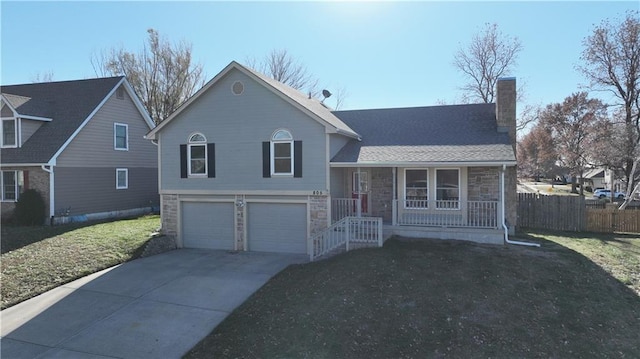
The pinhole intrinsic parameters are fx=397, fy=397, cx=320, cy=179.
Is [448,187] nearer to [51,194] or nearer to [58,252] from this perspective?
[58,252]

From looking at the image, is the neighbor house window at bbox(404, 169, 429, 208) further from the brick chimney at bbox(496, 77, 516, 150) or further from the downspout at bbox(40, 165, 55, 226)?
the downspout at bbox(40, 165, 55, 226)

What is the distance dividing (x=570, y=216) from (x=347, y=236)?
36.9 feet

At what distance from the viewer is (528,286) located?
905cm

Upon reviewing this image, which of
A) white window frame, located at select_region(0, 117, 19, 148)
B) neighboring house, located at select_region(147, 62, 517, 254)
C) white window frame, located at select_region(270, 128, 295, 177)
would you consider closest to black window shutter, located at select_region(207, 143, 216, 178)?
neighboring house, located at select_region(147, 62, 517, 254)

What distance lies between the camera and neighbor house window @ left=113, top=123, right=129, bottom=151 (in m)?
20.6

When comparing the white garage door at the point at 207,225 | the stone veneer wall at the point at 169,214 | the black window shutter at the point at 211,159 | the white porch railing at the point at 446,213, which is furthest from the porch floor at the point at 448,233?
the stone veneer wall at the point at 169,214

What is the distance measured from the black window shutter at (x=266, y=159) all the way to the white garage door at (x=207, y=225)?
1.95 m

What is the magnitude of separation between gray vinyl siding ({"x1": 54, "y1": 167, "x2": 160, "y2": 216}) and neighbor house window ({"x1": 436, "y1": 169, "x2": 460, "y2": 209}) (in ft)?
52.4

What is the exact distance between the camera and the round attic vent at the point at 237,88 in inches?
554

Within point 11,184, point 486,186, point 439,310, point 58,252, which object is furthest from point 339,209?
point 11,184

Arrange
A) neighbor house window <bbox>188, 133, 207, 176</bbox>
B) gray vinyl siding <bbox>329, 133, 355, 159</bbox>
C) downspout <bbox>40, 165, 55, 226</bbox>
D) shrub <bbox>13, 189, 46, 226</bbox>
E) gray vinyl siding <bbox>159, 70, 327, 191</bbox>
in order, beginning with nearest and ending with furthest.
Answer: gray vinyl siding <bbox>159, 70, 327, 191</bbox>
gray vinyl siding <bbox>329, 133, 355, 159</bbox>
neighbor house window <bbox>188, 133, 207, 176</bbox>
shrub <bbox>13, 189, 46, 226</bbox>
downspout <bbox>40, 165, 55, 226</bbox>

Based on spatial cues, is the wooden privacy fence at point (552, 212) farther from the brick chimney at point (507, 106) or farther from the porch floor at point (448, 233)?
the porch floor at point (448, 233)

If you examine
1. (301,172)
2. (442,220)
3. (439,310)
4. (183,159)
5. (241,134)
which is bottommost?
(439,310)

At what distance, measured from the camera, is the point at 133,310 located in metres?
8.75
